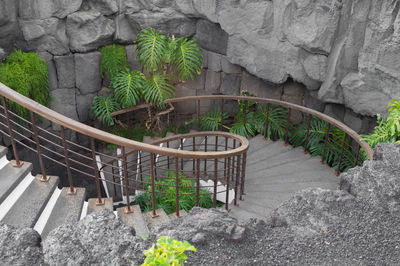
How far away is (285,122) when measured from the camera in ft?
18.2

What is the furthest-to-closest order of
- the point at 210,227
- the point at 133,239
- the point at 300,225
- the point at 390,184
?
the point at 390,184, the point at 300,225, the point at 210,227, the point at 133,239

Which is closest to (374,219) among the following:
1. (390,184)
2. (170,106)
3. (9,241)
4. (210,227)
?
(390,184)

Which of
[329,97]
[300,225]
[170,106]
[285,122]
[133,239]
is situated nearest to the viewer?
[133,239]

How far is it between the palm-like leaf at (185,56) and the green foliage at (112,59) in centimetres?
83

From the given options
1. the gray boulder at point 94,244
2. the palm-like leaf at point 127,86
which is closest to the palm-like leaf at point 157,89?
the palm-like leaf at point 127,86

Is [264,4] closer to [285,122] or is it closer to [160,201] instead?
[285,122]

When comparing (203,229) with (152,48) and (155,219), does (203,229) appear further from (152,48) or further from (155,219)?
(152,48)

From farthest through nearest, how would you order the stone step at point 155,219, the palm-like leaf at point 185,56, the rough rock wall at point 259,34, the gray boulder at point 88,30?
1. the palm-like leaf at point 185,56
2. the gray boulder at point 88,30
3. the rough rock wall at point 259,34
4. the stone step at point 155,219

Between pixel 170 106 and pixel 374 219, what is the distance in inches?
167

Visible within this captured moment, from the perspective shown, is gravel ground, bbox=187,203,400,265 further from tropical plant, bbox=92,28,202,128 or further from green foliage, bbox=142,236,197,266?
tropical plant, bbox=92,28,202,128

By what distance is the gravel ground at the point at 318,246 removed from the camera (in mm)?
1920

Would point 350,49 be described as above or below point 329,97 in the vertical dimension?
above

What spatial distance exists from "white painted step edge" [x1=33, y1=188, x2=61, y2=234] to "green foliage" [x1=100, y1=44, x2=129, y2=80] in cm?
305

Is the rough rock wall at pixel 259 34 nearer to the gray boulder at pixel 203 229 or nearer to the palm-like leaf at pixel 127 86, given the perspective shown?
the palm-like leaf at pixel 127 86
